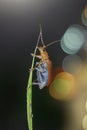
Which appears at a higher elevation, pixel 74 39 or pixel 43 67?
pixel 74 39

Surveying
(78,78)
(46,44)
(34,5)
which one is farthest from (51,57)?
(34,5)

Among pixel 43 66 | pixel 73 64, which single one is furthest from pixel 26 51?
pixel 73 64

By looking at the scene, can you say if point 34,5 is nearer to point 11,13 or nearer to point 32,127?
point 11,13

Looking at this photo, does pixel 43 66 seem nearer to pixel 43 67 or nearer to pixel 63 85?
pixel 43 67

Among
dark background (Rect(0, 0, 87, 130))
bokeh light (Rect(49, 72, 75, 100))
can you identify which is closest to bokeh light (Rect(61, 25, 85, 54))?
dark background (Rect(0, 0, 87, 130))

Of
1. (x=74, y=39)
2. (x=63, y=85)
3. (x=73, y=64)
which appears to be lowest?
(x=63, y=85)
